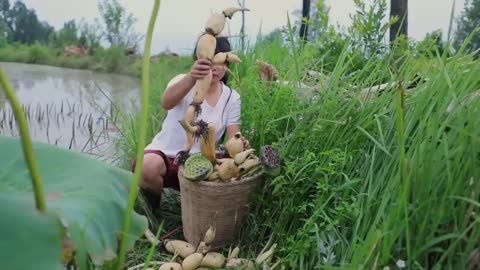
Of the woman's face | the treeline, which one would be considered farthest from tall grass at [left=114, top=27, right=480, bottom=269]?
the treeline

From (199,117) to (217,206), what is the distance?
372 mm

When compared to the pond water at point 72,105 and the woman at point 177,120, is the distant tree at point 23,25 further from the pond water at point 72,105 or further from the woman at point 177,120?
the woman at point 177,120

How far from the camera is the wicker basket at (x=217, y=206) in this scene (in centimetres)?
187

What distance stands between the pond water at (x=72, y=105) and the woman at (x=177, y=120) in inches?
34.6

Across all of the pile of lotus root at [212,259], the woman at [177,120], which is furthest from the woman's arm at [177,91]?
the pile of lotus root at [212,259]

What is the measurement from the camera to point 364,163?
1691 mm

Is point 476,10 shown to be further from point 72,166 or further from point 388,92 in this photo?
point 72,166

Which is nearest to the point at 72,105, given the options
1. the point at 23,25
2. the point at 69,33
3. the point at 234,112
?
the point at 23,25

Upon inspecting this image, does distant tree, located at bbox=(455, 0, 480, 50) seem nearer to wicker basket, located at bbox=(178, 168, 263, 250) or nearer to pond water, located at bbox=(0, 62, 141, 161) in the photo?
wicker basket, located at bbox=(178, 168, 263, 250)

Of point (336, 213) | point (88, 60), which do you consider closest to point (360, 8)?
point (336, 213)

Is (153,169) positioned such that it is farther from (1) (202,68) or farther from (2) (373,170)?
(2) (373,170)

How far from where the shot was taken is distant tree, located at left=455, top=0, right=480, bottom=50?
1911mm

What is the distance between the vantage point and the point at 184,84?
2041mm

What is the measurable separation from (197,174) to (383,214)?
647 millimetres
